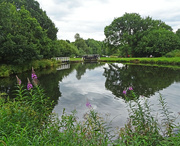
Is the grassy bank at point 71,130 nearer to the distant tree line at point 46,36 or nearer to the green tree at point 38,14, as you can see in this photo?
the distant tree line at point 46,36

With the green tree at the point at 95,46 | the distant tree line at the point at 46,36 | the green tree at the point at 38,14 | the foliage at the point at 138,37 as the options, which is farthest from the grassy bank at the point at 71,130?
the green tree at the point at 95,46

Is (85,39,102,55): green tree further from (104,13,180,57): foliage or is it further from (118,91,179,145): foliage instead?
(118,91,179,145): foliage

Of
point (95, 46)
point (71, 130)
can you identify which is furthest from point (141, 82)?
point (95, 46)

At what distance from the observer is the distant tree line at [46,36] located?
65.4 feet

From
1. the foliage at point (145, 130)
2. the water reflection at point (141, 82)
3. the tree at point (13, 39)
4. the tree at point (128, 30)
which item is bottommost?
the water reflection at point (141, 82)

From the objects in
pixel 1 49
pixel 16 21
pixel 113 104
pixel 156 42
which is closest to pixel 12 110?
pixel 113 104

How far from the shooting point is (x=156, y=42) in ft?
154

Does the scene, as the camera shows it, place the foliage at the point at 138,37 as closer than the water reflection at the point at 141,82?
No

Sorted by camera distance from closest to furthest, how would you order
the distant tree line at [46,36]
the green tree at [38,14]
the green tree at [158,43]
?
the distant tree line at [46,36] → the green tree at [38,14] → the green tree at [158,43]

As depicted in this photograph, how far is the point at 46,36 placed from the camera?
107ft

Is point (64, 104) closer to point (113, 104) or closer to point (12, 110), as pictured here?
point (113, 104)

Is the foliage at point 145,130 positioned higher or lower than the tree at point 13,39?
lower

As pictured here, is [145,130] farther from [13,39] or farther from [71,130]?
[13,39]

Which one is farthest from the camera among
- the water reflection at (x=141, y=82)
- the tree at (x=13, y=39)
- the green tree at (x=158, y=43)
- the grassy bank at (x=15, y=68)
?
the green tree at (x=158, y=43)
